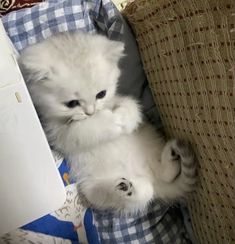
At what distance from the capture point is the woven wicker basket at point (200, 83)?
0.75m

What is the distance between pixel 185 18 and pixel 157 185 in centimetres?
48

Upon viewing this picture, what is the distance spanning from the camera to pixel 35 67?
0.88 meters

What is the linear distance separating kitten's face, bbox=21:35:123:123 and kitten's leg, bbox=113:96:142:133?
5cm

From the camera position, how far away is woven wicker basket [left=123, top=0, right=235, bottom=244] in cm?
75

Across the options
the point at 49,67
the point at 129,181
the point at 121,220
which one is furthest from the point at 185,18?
the point at 121,220

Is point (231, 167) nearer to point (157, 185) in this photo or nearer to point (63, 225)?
point (157, 185)

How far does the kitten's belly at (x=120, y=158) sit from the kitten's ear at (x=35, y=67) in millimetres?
263

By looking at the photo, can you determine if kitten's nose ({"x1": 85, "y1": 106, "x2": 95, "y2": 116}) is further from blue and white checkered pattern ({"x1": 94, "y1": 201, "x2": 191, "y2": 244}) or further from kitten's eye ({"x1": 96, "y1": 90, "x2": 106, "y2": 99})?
blue and white checkered pattern ({"x1": 94, "y1": 201, "x2": 191, "y2": 244})

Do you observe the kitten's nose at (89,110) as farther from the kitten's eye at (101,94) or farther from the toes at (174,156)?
the toes at (174,156)

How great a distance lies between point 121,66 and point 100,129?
0.72ft

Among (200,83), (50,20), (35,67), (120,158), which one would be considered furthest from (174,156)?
(50,20)

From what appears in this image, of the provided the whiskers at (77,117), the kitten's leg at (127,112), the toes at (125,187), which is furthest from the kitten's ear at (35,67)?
the toes at (125,187)

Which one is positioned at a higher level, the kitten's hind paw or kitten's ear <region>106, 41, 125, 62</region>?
kitten's ear <region>106, 41, 125, 62</region>

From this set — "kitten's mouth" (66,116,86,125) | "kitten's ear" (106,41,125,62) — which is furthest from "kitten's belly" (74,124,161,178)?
"kitten's ear" (106,41,125,62)
